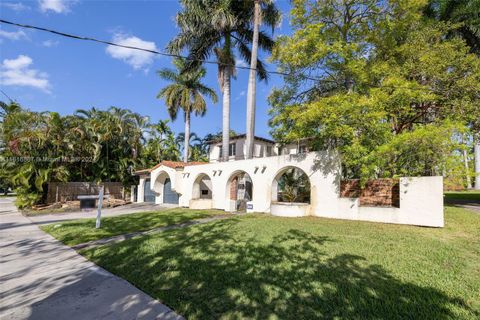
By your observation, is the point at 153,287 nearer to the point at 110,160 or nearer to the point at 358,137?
the point at 358,137

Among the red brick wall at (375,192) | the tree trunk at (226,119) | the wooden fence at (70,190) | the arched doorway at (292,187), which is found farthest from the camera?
the wooden fence at (70,190)

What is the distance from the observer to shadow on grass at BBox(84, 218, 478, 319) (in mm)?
3447

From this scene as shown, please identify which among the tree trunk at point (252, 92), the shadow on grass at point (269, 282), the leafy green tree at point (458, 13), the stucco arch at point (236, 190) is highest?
the leafy green tree at point (458, 13)

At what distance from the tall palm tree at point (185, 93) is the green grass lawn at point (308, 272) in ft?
62.1

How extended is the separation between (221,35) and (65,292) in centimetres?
1902

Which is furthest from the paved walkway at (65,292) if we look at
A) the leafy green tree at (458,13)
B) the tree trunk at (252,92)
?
the leafy green tree at (458,13)

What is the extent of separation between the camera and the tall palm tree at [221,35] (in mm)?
17391

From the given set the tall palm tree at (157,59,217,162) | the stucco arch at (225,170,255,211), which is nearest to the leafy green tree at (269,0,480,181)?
the stucco arch at (225,170,255,211)

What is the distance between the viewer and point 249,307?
354 cm

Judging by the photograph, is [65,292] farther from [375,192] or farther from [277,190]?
[277,190]

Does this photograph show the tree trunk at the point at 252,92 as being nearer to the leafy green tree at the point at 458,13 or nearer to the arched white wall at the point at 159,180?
the arched white wall at the point at 159,180

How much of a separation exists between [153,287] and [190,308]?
1.07 meters

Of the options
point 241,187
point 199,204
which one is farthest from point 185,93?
point 199,204

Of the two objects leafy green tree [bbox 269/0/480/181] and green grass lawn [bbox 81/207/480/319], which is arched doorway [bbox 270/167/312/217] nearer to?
leafy green tree [bbox 269/0/480/181]
